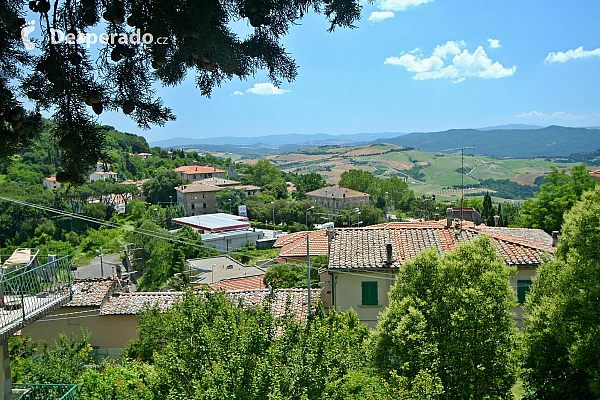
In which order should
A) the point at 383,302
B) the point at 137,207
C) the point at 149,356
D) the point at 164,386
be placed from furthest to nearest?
the point at 137,207 < the point at 383,302 < the point at 149,356 < the point at 164,386

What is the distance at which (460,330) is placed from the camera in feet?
30.3

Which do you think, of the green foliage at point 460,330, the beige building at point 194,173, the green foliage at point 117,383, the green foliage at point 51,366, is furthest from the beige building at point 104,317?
the beige building at point 194,173

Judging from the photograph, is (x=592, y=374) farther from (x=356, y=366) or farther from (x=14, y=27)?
(x=14, y=27)

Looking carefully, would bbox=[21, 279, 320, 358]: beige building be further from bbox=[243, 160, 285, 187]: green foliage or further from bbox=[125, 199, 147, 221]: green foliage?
bbox=[243, 160, 285, 187]: green foliage

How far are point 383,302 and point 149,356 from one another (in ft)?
26.0

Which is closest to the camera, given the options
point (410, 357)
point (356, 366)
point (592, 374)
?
point (356, 366)

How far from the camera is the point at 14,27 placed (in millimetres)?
2934

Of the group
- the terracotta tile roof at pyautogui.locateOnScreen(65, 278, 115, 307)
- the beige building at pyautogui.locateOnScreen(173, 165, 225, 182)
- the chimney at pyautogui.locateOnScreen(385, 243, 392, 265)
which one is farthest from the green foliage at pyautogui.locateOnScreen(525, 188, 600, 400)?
the beige building at pyautogui.locateOnScreen(173, 165, 225, 182)

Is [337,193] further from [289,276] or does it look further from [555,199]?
[289,276]

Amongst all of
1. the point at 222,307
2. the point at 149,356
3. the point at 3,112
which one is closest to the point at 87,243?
the point at 149,356

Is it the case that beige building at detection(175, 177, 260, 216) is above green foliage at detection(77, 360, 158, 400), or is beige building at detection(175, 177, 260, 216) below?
below

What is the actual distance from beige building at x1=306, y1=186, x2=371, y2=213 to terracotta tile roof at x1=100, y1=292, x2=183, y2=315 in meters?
74.0

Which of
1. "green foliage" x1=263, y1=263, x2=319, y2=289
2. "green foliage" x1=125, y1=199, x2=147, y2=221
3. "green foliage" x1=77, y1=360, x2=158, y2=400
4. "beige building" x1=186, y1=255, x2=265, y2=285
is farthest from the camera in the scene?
"green foliage" x1=125, y1=199, x2=147, y2=221

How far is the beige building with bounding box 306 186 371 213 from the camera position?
9406 cm
